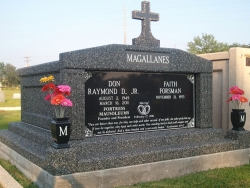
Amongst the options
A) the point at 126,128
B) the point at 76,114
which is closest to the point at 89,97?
the point at 76,114

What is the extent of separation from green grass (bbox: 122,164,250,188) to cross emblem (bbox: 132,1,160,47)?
2.64m

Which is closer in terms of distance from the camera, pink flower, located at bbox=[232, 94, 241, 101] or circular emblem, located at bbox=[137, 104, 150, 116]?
circular emblem, located at bbox=[137, 104, 150, 116]

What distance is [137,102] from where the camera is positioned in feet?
19.0

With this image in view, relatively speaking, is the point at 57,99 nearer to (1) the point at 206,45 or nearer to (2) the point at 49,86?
(2) the point at 49,86

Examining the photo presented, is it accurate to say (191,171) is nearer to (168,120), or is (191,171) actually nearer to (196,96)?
(168,120)

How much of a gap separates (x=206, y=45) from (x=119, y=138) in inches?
1376

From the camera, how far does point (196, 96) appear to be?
6508 mm

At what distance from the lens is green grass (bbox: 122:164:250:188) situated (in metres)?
4.76

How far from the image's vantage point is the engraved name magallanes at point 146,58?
5.61m

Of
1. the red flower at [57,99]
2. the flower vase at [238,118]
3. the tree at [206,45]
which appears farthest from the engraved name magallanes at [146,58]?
the tree at [206,45]

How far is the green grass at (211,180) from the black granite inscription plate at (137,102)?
1195 mm

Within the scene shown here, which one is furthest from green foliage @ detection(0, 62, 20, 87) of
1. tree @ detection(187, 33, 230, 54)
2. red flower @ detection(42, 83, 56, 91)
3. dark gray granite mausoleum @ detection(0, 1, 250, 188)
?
red flower @ detection(42, 83, 56, 91)

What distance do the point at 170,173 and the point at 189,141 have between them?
982 mm

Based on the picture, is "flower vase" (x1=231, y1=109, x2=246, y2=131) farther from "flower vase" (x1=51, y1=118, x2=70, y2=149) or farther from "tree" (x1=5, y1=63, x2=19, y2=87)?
"tree" (x1=5, y1=63, x2=19, y2=87)
